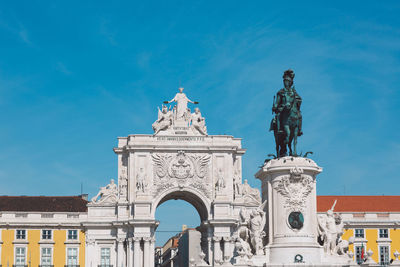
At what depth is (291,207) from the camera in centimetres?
2356

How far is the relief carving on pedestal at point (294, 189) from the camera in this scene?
77.3 feet

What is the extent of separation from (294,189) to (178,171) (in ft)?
156

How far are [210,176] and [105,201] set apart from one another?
992cm

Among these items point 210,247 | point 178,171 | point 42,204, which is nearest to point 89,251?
point 42,204

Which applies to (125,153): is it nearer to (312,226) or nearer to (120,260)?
(120,260)

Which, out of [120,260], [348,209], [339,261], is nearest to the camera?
[339,261]

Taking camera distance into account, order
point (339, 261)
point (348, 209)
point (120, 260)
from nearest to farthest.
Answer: point (339, 261)
point (120, 260)
point (348, 209)

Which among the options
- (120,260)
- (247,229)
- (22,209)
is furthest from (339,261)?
(22,209)

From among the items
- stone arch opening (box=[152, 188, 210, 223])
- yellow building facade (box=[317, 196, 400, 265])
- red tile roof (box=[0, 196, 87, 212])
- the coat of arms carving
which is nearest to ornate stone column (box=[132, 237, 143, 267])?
stone arch opening (box=[152, 188, 210, 223])

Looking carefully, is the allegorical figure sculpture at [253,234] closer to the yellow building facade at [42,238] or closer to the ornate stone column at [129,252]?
the ornate stone column at [129,252]

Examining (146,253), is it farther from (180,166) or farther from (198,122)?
(198,122)

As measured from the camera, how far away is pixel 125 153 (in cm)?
7188

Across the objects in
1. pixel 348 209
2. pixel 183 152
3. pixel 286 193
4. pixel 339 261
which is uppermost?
pixel 183 152

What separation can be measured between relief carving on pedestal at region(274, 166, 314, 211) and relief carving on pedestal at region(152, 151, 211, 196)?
47.5 m
